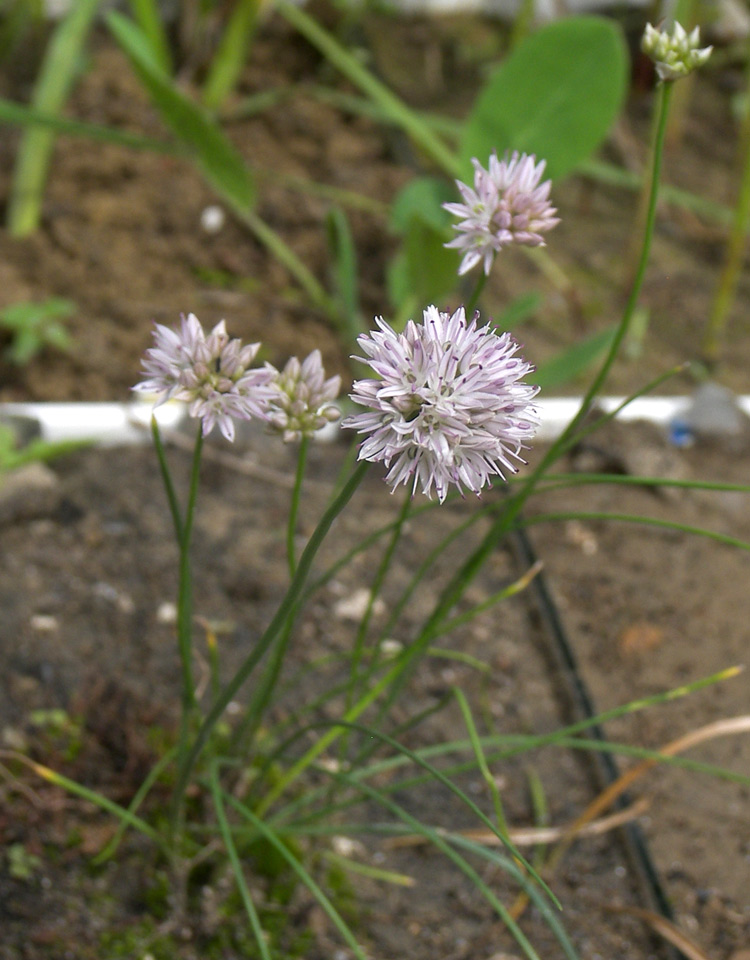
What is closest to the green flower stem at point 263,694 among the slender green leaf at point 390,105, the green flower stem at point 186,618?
the green flower stem at point 186,618

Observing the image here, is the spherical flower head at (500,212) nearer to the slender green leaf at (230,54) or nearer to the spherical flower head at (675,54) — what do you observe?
the spherical flower head at (675,54)

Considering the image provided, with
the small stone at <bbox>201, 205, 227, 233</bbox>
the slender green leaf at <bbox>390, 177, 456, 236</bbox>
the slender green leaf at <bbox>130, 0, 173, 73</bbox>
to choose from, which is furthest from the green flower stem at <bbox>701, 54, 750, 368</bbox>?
the slender green leaf at <bbox>130, 0, 173, 73</bbox>

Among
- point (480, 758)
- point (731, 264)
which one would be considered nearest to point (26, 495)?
point (480, 758)

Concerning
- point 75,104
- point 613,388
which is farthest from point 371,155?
point 613,388

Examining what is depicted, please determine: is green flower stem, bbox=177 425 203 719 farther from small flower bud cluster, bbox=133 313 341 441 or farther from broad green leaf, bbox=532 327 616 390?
broad green leaf, bbox=532 327 616 390

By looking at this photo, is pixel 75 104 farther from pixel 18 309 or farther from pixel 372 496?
pixel 372 496

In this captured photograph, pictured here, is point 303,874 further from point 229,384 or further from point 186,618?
point 229,384
